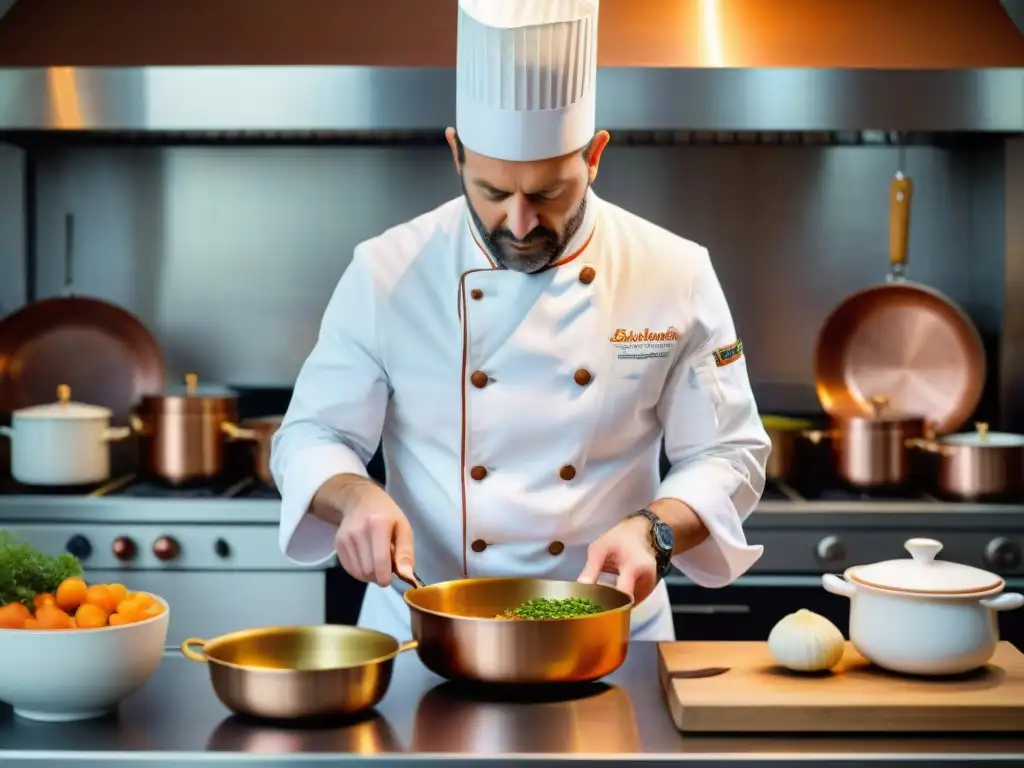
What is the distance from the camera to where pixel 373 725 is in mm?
1356

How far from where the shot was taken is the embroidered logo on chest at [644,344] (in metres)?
1.96

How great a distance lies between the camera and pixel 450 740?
4.29 feet

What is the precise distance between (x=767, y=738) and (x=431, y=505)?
783 millimetres

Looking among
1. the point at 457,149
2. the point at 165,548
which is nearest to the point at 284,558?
the point at 165,548

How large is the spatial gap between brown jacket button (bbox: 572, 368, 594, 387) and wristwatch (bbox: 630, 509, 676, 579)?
10.6 inches

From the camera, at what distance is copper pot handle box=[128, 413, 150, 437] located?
9.94 ft

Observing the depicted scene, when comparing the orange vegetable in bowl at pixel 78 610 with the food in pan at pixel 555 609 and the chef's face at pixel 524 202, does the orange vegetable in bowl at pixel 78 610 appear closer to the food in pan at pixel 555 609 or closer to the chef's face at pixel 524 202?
the food in pan at pixel 555 609

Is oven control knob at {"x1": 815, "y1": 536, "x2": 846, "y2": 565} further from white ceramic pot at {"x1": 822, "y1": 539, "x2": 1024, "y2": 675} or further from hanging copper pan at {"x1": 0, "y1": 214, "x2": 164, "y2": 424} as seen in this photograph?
hanging copper pan at {"x1": 0, "y1": 214, "x2": 164, "y2": 424}

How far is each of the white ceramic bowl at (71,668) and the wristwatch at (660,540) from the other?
624 mm

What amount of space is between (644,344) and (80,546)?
144 centimetres

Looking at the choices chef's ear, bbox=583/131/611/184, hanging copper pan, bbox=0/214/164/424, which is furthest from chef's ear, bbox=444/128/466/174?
hanging copper pan, bbox=0/214/164/424

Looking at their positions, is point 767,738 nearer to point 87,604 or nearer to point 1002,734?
point 1002,734

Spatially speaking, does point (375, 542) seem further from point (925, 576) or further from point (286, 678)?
point (925, 576)

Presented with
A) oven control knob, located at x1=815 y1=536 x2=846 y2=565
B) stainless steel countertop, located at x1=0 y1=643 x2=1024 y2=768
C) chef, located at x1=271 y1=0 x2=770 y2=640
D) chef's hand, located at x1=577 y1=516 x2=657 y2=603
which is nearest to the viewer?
stainless steel countertop, located at x1=0 y1=643 x2=1024 y2=768
